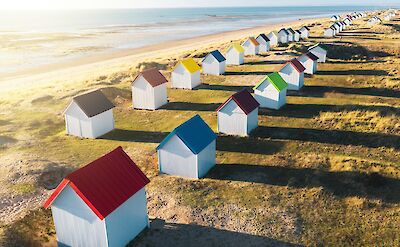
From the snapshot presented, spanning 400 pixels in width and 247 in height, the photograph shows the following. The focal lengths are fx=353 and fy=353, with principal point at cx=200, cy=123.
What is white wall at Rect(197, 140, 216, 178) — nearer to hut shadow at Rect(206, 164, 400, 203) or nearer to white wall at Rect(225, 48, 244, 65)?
hut shadow at Rect(206, 164, 400, 203)

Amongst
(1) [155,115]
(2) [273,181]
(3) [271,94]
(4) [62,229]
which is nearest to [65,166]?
(4) [62,229]

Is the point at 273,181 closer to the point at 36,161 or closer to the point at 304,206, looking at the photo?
the point at 304,206

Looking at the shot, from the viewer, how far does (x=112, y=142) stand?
104 feet

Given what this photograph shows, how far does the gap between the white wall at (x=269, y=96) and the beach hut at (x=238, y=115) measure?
5.90 metres

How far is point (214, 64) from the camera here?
5491 cm

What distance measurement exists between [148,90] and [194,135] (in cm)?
1680

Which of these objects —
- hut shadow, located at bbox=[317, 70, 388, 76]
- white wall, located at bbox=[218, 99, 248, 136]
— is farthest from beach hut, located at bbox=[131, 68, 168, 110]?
hut shadow, located at bbox=[317, 70, 388, 76]

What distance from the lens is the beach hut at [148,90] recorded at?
39875mm

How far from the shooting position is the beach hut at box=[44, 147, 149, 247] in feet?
53.6

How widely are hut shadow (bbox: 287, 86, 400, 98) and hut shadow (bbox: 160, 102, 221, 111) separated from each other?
33.6ft

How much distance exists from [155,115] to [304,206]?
2160 cm

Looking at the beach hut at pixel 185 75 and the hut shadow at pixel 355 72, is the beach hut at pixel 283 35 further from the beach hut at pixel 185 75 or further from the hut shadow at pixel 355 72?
the beach hut at pixel 185 75

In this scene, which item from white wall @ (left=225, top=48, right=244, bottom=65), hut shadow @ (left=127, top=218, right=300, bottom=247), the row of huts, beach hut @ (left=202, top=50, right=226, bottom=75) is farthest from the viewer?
white wall @ (left=225, top=48, right=244, bottom=65)

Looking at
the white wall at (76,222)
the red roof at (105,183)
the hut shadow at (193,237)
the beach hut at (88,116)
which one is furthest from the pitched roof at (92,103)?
the hut shadow at (193,237)
